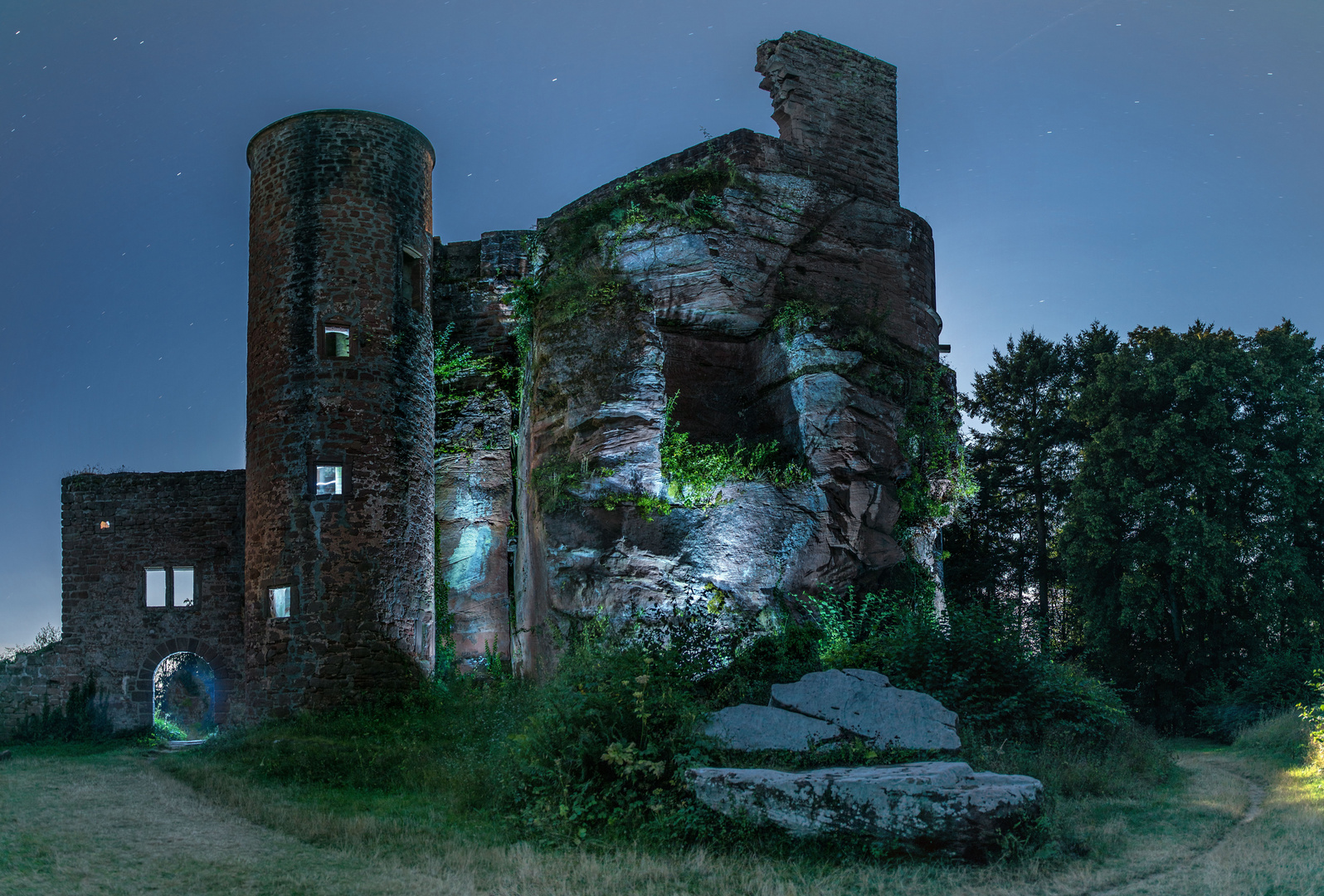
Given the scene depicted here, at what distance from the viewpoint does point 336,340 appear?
1650 cm

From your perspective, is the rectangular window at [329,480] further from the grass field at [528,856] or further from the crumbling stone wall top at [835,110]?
the crumbling stone wall top at [835,110]

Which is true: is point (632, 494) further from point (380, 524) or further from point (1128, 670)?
point (1128, 670)

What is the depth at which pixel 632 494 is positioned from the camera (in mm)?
12242

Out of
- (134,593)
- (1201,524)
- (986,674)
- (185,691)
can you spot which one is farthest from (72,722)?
(1201,524)

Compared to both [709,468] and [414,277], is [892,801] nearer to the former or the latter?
[709,468]

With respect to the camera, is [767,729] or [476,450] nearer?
[767,729]

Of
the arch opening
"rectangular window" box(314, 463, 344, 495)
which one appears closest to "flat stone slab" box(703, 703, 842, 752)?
"rectangular window" box(314, 463, 344, 495)

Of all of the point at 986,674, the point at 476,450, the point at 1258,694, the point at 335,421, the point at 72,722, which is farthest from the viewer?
the point at 476,450

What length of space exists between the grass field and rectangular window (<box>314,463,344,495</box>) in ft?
19.2

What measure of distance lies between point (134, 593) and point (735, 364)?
13346 millimetres

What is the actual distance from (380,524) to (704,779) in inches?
386

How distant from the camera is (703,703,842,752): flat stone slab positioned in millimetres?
8094

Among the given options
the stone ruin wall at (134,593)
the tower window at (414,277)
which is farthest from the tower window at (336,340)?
the stone ruin wall at (134,593)

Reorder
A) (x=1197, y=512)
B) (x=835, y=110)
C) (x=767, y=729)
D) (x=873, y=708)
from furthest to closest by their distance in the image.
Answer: (x=1197, y=512)
(x=835, y=110)
(x=873, y=708)
(x=767, y=729)
